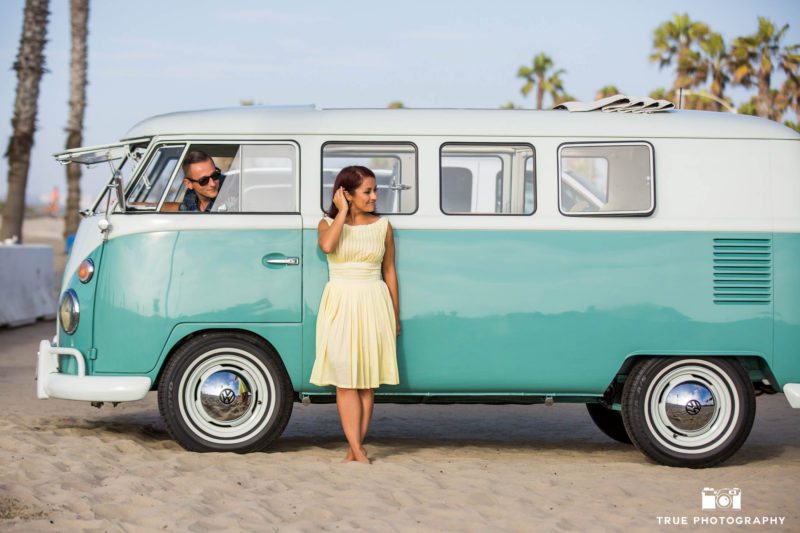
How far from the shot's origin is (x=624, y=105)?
872cm

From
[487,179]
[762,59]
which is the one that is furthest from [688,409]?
[762,59]

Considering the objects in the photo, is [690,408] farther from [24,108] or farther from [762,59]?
[762,59]

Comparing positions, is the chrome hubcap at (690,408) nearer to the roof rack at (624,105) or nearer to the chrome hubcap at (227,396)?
the roof rack at (624,105)

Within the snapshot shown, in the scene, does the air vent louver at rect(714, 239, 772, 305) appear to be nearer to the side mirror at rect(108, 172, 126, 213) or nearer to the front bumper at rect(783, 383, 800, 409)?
the front bumper at rect(783, 383, 800, 409)

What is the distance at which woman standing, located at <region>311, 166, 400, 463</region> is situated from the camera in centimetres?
815

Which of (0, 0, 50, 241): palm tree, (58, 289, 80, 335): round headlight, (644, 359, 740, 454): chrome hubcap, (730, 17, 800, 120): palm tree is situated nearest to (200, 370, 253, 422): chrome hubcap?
(58, 289, 80, 335): round headlight

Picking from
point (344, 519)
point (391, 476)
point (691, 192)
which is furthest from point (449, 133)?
point (344, 519)

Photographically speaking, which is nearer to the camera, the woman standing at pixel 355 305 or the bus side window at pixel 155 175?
the woman standing at pixel 355 305

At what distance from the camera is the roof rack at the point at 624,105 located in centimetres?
867

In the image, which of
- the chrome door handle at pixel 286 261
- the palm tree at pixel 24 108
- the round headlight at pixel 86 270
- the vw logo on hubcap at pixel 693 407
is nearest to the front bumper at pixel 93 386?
the round headlight at pixel 86 270

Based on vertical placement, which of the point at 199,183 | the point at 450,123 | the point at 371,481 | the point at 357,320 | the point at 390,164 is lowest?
the point at 371,481

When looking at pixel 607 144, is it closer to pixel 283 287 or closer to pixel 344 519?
pixel 283 287

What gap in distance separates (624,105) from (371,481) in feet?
11.0

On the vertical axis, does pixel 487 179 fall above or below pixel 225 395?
above
